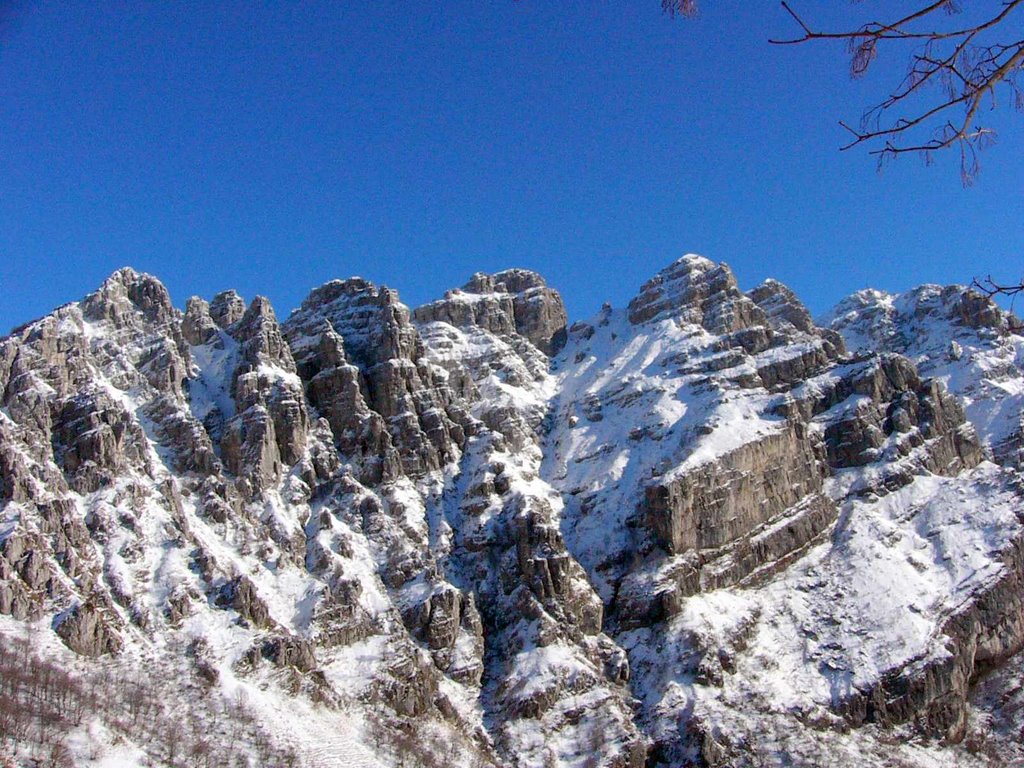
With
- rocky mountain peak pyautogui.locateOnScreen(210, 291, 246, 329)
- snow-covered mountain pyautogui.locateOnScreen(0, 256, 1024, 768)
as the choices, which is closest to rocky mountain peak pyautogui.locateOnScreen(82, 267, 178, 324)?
snow-covered mountain pyautogui.locateOnScreen(0, 256, 1024, 768)

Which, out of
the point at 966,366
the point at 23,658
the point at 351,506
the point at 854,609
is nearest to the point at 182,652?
the point at 23,658

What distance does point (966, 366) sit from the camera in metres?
164

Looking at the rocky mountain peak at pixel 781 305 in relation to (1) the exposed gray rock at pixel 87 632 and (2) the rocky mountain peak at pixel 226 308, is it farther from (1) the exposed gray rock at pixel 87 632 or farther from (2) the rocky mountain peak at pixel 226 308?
(1) the exposed gray rock at pixel 87 632

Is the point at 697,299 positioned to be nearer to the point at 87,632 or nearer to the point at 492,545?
the point at 492,545

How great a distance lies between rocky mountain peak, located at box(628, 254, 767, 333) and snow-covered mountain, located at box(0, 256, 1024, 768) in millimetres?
3247

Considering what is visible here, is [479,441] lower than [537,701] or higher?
higher

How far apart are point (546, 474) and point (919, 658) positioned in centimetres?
5934

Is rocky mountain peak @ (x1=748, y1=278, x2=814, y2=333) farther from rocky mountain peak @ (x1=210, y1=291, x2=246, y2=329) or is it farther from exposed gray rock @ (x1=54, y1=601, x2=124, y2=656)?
exposed gray rock @ (x1=54, y1=601, x2=124, y2=656)

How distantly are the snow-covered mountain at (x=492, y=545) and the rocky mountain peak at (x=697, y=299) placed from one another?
325 cm

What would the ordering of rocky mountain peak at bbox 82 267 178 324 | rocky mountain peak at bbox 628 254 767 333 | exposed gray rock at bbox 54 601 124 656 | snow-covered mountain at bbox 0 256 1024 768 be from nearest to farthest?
exposed gray rock at bbox 54 601 124 656 < snow-covered mountain at bbox 0 256 1024 768 < rocky mountain peak at bbox 82 267 178 324 < rocky mountain peak at bbox 628 254 767 333

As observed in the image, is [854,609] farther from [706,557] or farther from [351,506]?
[351,506]

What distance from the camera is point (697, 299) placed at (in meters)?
173

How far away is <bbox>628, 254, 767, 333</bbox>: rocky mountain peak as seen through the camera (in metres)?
166

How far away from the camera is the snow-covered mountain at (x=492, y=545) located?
8831cm
